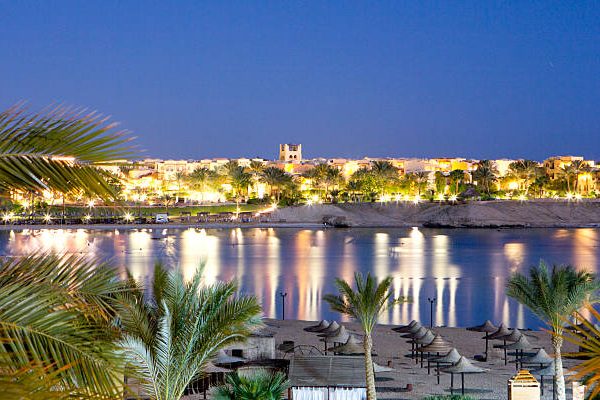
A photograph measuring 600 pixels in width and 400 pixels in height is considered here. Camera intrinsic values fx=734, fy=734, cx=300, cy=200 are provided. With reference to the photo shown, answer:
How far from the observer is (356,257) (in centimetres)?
5150

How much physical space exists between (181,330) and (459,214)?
83.5 meters

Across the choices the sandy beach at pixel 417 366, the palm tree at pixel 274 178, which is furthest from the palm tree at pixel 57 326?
the palm tree at pixel 274 178

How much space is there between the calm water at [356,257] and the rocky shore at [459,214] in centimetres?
454

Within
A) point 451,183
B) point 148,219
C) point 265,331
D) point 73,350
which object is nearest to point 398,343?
point 265,331

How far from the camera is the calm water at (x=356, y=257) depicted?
30.5 meters

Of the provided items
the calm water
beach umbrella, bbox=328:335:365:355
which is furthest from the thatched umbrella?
the calm water

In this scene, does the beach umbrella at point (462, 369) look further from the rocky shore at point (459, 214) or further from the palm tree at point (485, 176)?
the palm tree at point (485, 176)

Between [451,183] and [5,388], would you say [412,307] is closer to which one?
[5,388]

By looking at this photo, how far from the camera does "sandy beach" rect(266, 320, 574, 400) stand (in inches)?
534

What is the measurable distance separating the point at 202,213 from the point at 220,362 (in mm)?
77023

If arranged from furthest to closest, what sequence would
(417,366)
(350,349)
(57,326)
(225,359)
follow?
(417,366) → (350,349) → (225,359) → (57,326)

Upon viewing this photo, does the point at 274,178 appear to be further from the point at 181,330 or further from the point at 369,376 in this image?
the point at 181,330

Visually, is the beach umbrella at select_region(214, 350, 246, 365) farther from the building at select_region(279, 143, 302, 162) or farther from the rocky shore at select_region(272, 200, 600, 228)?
the building at select_region(279, 143, 302, 162)

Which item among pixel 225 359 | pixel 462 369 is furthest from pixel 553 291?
pixel 225 359
